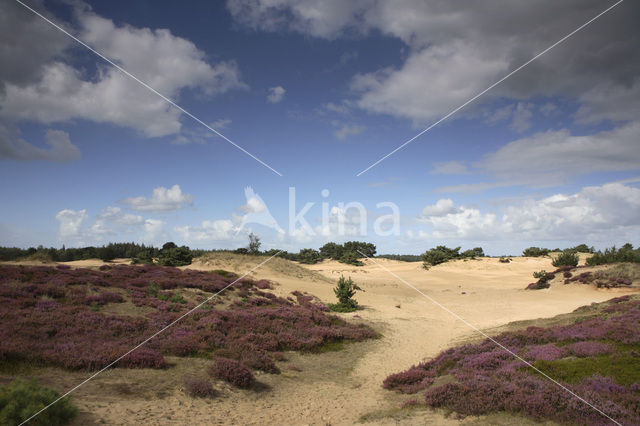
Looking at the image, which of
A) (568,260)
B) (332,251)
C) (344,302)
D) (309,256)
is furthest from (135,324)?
(332,251)

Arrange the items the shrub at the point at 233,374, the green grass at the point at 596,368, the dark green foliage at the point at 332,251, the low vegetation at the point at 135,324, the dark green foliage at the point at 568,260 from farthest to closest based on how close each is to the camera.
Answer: the dark green foliage at the point at 332,251 < the dark green foliage at the point at 568,260 < the low vegetation at the point at 135,324 < the shrub at the point at 233,374 < the green grass at the point at 596,368

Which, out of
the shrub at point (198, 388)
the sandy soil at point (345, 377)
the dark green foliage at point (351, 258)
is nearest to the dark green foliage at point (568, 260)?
the sandy soil at point (345, 377)

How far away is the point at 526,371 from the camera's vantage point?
8.96 metres

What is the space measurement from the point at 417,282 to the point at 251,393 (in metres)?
41.7

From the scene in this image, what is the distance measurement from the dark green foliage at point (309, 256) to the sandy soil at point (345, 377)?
3784cm

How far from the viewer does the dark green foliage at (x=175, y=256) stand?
42.7m

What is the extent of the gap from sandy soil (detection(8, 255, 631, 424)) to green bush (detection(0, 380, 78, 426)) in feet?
1.22

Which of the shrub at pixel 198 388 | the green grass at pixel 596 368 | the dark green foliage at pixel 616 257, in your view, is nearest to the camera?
the green grass at pixel 596 368

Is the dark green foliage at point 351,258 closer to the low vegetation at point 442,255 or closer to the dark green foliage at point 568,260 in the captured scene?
the low vegetation at point 442,255

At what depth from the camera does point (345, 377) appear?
12844 mm

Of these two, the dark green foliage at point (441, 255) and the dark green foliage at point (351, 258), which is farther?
the dark green foliage at point (351, 258)

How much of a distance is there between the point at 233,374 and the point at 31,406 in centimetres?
535

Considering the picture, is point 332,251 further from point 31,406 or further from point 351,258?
point 31,406

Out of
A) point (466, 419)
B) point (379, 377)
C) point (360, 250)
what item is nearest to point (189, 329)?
point (379, 377)
